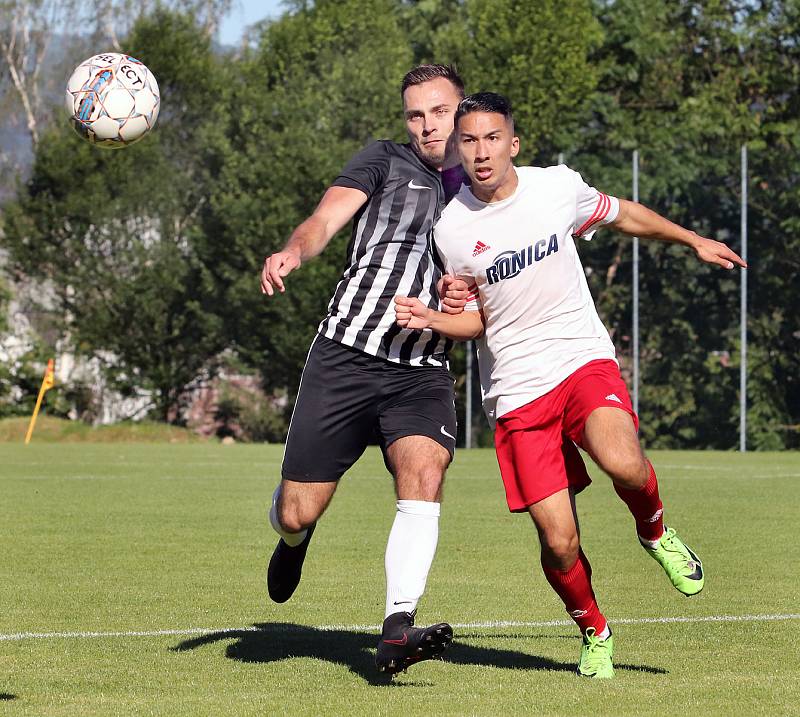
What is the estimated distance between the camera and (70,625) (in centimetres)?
724

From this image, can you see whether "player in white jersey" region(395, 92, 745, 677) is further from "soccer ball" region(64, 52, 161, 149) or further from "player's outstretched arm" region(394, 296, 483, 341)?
"soccer ball" region(64, 52, 161, 149)

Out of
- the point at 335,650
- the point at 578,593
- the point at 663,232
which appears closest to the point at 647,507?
the point at 578,593

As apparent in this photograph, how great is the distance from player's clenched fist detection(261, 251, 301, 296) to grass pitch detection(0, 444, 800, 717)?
1.50 m

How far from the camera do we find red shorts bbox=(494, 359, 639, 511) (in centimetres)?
587

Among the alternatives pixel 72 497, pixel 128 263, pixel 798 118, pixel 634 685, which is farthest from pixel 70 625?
pixel 798 118

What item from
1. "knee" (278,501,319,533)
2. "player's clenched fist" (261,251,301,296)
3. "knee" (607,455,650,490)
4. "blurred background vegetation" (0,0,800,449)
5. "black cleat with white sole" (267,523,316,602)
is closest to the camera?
"player's clenched fist" (261,251,301,296)

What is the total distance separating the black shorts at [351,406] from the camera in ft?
20.5

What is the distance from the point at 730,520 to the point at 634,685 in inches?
314

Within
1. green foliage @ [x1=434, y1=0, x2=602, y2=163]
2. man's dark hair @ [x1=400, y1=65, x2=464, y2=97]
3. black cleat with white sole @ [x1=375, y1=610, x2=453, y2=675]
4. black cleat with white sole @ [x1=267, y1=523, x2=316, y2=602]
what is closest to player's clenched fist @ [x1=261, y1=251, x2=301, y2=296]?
man's dark hair @ [x1=400, y1=65, x2=464, y2=97]

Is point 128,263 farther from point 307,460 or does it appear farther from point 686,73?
point 307,460

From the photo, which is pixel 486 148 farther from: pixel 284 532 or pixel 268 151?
pixel 268 151

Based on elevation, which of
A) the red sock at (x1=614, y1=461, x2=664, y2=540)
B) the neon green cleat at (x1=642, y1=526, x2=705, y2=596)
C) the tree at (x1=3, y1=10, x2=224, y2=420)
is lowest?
the neon green cleat at (x1=642, y1=526, x2=705, y2=596)

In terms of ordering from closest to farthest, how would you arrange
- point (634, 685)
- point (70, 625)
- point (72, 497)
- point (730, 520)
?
point (634, 685)
point (70, 625)
point (730, 520)
point (72, 497)

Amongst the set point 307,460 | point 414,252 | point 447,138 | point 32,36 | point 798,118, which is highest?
point 32,36
